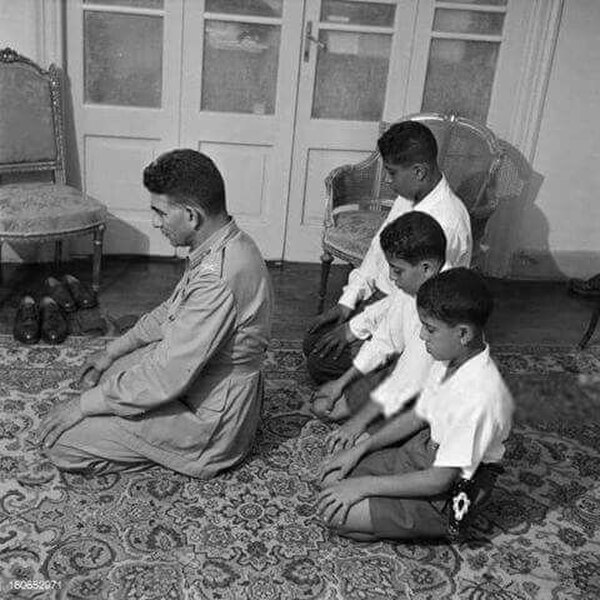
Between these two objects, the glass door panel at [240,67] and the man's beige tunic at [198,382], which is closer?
the man's beige tunic at [198,382]

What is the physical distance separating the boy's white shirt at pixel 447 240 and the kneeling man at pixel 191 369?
2.29 feet

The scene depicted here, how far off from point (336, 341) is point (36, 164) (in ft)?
6.12

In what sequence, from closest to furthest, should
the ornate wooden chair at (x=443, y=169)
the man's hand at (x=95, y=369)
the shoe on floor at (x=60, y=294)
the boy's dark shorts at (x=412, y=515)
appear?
the boy's dark shorts at (x=412, y=515), the man's hand at (x=95, y=369), the shoe on floor at (x=60, y=294), the ornate wooden chair at (x=443, y=169)

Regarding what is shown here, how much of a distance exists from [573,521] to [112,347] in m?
1.56

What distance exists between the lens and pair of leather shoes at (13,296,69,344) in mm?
3248

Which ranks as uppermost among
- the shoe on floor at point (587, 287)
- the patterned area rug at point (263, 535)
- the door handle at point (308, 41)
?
the door handle at point (308, 41)

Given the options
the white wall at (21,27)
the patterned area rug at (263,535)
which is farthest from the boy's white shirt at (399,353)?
the white wall at (21,27)

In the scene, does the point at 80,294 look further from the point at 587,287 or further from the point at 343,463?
the point at 587,287

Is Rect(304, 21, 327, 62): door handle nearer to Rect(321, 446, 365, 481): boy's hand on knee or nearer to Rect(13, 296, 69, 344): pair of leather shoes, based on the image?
Rect(13, 296, 69, 344): pair of leather shoes

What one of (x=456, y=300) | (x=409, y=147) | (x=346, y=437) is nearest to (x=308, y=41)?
(x=409, y=147)

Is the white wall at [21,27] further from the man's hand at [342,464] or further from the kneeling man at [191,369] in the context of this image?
the man's hand at [342,464]

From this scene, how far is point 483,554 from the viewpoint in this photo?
89.4 inches

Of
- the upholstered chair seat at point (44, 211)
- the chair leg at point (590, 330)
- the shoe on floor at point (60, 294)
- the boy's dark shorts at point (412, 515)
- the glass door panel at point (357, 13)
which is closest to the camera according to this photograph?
the boy's dark shorts at point (412, 515)

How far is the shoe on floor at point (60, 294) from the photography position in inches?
140
